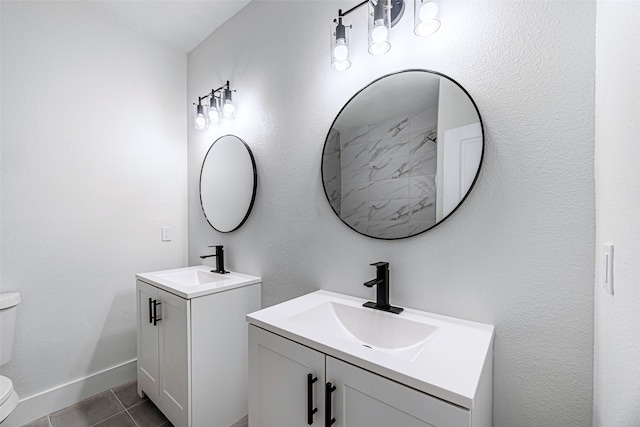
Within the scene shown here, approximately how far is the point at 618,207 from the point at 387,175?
0.76m

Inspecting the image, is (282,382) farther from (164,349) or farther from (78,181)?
(78,181)

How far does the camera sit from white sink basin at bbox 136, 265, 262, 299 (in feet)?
5.07

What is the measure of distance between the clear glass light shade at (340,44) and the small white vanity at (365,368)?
1129 mm

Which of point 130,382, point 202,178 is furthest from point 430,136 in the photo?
point 130,382

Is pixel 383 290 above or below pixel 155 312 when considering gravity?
above

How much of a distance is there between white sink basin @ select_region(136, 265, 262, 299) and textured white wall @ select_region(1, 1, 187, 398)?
16.1 inches

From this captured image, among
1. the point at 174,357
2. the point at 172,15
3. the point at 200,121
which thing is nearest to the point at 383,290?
the point at 174,357

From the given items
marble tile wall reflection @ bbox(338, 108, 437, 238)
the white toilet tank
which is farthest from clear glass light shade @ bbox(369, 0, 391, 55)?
the white toilet tank

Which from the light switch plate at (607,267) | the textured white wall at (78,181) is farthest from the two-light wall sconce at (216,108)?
the light switch plate at (607,267)

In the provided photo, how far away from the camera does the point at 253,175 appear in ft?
6.23

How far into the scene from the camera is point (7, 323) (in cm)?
156

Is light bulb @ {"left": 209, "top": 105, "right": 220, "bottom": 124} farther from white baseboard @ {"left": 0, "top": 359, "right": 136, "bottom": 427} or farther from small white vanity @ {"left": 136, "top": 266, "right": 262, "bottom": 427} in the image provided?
white baseboard @ {"left": 0, "top": 359, "right": 136, "bottom": 427}

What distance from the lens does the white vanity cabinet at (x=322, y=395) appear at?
724mm

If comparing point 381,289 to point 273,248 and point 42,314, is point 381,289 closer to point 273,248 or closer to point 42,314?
point 273,248
